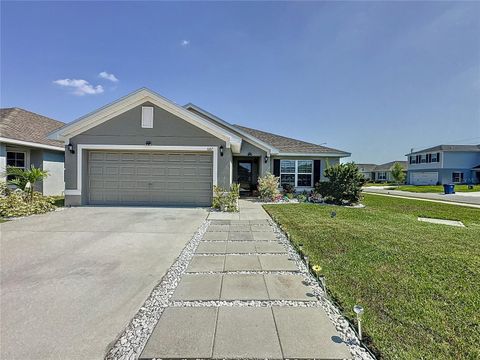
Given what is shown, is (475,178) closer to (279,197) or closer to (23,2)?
(279,197)

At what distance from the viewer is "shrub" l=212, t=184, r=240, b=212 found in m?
10.1

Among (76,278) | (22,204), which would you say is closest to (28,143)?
(22,204)

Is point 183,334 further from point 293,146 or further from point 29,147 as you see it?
point 293,146

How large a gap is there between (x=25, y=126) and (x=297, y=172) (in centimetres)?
1730

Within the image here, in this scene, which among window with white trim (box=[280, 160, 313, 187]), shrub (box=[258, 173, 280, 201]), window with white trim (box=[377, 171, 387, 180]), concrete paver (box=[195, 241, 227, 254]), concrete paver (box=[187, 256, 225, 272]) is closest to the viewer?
concrete paver (box=[187, 256, 225, 272])

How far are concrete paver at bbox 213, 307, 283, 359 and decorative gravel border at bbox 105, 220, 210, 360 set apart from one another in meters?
0.76

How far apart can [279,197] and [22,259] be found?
11192mm

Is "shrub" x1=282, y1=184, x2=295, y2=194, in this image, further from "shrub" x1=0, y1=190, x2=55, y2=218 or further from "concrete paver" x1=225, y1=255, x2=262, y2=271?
"shrub" x1=0, y1=190, x2=55, y2=218

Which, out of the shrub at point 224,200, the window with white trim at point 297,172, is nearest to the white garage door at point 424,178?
the window with white trim at point 297,172

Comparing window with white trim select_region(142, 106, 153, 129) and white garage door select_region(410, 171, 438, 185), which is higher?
window with white trim select_region(142, 106, 153, 129)

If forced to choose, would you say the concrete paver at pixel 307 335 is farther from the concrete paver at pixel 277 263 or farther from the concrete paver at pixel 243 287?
the concrete paver at pixel 277 263

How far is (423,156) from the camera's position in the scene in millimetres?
43250

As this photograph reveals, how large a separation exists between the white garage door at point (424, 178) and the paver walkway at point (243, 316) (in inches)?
1920

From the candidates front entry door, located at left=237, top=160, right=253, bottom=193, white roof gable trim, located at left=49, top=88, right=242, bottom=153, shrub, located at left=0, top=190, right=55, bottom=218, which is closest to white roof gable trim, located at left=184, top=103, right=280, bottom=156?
front entry door, located at left=237, top=160, right=253, bottom=193
